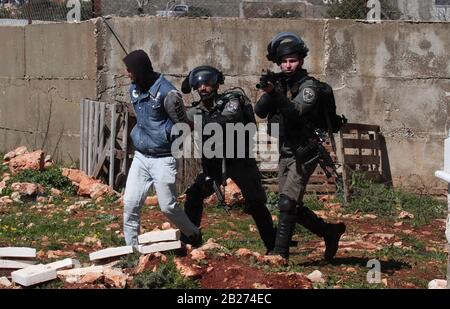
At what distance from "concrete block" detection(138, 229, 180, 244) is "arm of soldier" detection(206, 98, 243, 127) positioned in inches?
41.8

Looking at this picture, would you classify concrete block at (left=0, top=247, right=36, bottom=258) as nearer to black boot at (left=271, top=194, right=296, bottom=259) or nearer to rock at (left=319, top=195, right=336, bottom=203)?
black boot at (left=271, top=194, right=296, bottom=259)

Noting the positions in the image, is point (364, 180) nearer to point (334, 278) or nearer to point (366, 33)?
point (366, 33)

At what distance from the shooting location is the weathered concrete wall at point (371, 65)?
11.3m

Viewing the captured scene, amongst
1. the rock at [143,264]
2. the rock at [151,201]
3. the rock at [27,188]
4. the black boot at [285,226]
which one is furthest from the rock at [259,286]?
the rock at [27,188]

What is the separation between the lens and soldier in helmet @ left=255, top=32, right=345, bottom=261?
688 centimetres

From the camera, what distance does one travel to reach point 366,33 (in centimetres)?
1130

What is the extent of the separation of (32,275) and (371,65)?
22.2ft

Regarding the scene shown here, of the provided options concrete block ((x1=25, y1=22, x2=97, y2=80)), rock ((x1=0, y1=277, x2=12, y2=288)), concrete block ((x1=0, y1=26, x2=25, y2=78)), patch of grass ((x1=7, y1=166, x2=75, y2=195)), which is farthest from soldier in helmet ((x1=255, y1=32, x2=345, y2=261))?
concrete block ((x1=0, y1=26, x2=25, y2=78))

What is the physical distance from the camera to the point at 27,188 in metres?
10.8

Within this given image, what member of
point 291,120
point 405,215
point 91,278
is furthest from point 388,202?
point 91,278

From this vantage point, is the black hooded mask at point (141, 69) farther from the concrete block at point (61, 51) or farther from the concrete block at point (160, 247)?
the concrete block at point (61, 51)

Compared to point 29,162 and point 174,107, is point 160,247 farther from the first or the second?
point 29,162

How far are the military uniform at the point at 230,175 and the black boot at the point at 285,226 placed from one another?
353mm
